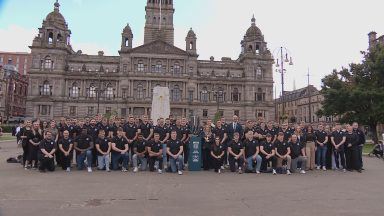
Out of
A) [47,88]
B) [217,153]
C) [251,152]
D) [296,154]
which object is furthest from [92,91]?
[296,154]

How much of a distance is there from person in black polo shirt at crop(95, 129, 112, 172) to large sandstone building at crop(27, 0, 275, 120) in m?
63.7

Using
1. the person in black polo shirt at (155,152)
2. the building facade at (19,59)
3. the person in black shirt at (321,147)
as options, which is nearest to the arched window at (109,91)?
the building facade at (19,59)

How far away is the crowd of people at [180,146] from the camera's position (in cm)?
1502

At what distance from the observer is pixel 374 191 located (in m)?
10.6

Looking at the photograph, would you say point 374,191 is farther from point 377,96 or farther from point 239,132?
point 377,96

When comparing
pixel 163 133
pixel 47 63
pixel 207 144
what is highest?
pixel 47 63

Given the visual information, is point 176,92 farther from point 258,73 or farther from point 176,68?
point 258,73

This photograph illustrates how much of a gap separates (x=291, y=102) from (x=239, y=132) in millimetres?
98821

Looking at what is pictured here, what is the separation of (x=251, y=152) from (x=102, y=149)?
20.8 feet

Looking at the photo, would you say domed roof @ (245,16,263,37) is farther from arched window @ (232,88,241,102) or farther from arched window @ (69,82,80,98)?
arched window @ (69,82,80,98)

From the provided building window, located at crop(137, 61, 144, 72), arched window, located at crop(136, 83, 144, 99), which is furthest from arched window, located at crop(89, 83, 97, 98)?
building window, located at crop(137, 61, 144, 72)

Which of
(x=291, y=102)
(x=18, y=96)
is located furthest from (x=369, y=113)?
(x=18, y=96)

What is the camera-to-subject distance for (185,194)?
Answer: 9.75 metres

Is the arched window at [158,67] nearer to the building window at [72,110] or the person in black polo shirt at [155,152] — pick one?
the building window at [72,110]
